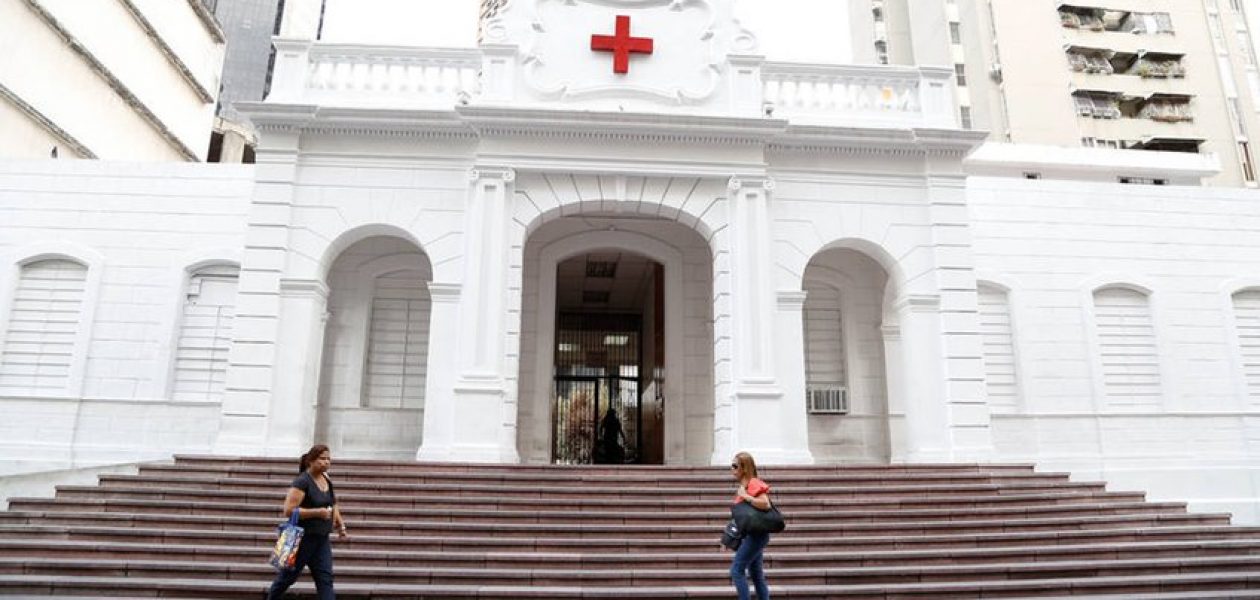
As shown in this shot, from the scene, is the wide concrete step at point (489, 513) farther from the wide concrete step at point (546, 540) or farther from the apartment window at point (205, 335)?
the apartment window at point (205, 335)

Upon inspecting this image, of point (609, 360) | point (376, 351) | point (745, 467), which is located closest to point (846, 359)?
point (609, 360)

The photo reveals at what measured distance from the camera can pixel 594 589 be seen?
643cm

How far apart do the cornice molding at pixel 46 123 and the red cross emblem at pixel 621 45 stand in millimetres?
11325

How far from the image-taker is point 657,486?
28.1 ft

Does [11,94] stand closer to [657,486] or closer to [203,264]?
[203,264]

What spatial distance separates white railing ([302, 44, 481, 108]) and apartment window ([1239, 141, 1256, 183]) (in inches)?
1121

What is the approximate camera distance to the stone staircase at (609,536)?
651cm

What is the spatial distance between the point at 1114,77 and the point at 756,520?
29297 mm

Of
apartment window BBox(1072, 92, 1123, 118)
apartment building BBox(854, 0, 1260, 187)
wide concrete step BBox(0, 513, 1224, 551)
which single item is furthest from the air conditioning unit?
apartment window BBox(1072, 92, 1123, 118)

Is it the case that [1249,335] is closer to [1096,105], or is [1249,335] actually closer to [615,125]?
[615,125]

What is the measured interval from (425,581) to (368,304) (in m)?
6.13

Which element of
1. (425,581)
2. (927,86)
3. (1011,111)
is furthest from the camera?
(1011,111)

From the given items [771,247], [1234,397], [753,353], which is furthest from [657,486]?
[1234,397]

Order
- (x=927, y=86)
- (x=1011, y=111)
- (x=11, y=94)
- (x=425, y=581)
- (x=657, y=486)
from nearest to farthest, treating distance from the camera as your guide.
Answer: (x=425, y=581) < (x=657, y=486) < (x=927, y=86) < (x=11, y=94) < (x=1011, y=111)
